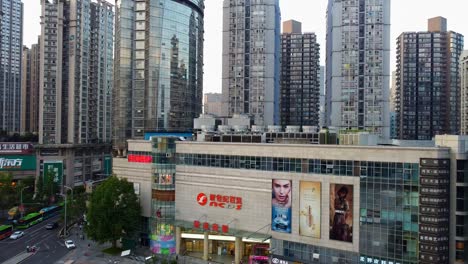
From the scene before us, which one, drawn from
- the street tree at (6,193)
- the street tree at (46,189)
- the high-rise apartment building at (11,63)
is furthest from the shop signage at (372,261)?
the high-rise apartment building at (11,63)

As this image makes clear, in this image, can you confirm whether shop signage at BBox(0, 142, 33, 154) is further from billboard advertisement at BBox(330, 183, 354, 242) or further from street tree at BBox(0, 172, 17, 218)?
billboard advertisement at BBox(330, 183, 354, 242)

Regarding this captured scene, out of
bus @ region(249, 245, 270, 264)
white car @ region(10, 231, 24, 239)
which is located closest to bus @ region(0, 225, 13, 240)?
white car @ region(10, 231, 24, 239)

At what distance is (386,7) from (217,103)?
125020mm

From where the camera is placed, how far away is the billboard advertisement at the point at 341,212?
44.6 metres

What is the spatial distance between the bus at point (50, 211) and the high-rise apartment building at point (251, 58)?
47.8m

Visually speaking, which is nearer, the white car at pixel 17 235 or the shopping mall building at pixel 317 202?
the shopping mall building at pixel 317 202

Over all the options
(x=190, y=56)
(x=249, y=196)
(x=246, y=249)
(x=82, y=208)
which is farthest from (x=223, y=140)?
(x=190, y=56)

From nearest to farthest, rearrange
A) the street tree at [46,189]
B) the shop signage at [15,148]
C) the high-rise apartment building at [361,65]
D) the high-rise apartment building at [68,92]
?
the high-rise apartment building at [361,65]
the street tree at [46,189]
the shop signage at [15,148]
the high-rise apartment building at [68,92]

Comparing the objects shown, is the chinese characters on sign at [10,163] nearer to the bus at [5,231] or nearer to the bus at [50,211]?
the bus at [50,211]

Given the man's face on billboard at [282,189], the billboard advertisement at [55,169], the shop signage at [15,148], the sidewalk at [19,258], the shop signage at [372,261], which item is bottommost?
the sidewalk at [19,258]

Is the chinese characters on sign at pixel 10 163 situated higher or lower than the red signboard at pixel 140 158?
lower

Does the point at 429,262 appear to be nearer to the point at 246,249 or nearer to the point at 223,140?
the point at 246,249

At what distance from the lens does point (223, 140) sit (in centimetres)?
5925

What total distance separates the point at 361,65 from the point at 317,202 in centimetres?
4425
